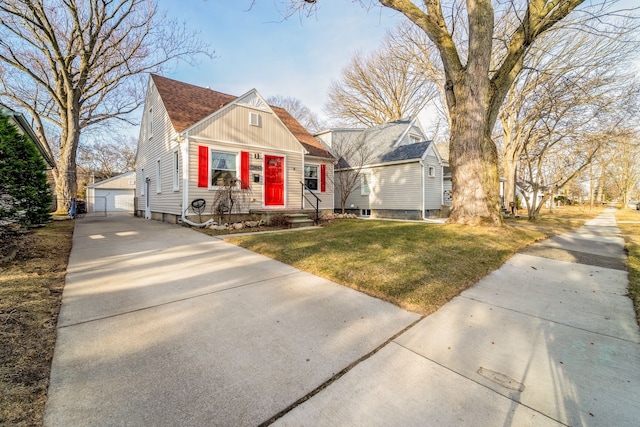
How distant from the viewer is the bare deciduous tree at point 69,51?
1240 centimetres

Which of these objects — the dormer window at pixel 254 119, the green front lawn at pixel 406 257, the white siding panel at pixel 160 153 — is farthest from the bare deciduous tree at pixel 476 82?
the white siding panel at pixel 160 153

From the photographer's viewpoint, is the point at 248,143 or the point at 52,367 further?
the point at 248,143

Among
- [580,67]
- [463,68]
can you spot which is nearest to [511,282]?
[463,68]

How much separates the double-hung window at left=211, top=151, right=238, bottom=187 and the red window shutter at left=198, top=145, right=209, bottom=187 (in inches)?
11.7

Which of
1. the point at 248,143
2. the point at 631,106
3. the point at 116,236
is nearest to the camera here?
the point at 116,236

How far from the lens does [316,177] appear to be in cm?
1368

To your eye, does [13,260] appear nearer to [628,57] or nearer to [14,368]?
[14,368]

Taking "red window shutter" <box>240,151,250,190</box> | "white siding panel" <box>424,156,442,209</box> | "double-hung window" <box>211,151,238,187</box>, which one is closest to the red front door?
"red window shutter" <box>240,151,250,190</box>

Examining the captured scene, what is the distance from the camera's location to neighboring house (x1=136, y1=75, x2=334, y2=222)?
A: 9.55m

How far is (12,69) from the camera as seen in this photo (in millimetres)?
15539

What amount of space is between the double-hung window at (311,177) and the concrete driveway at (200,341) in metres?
9.20

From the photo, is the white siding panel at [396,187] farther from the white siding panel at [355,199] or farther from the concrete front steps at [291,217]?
the concrete front steps at [291,217]

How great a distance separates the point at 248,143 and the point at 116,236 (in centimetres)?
531

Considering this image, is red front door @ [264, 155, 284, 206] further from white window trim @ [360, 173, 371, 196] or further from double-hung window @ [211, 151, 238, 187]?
white window trim @ [360, 173, 371, 196]
